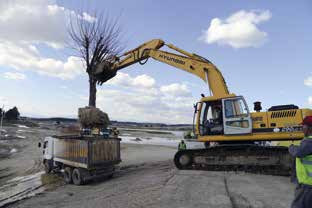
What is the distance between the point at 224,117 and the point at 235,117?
41 centimetres

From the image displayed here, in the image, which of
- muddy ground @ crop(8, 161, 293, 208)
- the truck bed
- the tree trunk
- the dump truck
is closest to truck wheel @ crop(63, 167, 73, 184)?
the dump truck

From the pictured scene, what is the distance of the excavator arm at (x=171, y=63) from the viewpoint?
11.9m

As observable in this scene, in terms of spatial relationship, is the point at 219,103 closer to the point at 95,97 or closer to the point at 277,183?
the point at 277,183

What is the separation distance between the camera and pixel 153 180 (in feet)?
30.9

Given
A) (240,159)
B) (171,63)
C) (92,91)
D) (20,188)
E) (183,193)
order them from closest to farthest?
1. (183,193)
2. (20,188)
3. (240,159)
4. (171,63)
5. (92,91)

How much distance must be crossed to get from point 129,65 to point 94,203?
8.50m

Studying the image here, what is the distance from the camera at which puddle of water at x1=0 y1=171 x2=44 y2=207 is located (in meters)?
8.94

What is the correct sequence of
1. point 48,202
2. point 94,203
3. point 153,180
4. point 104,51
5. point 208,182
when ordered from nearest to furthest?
point 94,203, point 48,202, point 208,182, point 153,180, point 104,51

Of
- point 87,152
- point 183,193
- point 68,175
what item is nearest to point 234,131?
point 183,193

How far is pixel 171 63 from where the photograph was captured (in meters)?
13.2

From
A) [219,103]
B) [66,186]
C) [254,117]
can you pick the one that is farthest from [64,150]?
[254,117]

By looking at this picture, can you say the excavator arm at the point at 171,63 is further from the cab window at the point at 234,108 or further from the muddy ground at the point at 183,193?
the muddy ground at the point at 183,193

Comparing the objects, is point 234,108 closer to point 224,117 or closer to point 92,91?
point 224,117

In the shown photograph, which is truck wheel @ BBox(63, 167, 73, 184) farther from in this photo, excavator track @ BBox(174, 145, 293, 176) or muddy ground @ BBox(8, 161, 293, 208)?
excavator track @ BBox(174, 145, 293, 176)
